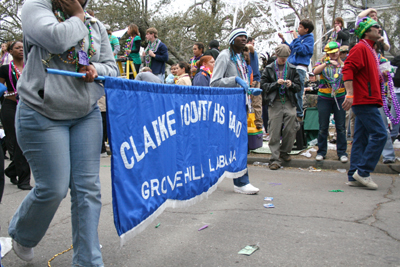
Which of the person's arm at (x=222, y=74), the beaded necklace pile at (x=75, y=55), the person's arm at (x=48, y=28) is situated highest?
the person's arm at (x=48, y=28)

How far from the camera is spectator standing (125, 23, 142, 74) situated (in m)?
10.6

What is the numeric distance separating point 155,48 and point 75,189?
27.1ft

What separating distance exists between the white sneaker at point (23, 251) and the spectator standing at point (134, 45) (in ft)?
27.9

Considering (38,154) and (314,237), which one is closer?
(38,154)

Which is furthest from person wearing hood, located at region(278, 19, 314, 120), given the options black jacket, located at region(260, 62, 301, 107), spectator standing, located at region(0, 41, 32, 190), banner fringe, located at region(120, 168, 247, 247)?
spectator standing, located at region(0, 41, 32, 190)

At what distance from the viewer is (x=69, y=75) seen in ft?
7.74

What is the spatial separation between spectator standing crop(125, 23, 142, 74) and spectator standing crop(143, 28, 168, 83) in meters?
0.39

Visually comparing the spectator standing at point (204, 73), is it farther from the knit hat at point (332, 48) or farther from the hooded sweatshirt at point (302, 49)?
the knit hat at point (332, 48)

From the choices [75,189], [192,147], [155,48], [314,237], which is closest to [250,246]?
[314,237]

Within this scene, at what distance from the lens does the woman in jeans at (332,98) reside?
7.26 m

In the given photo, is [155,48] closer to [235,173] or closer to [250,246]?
[235,173]

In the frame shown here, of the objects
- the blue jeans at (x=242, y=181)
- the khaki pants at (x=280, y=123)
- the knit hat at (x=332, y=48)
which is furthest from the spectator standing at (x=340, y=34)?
the blue jeans at (x=242, y=181)

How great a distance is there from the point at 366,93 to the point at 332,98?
2019 millimetres

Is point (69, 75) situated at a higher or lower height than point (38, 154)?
higher
